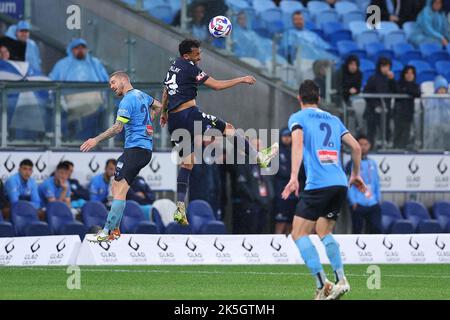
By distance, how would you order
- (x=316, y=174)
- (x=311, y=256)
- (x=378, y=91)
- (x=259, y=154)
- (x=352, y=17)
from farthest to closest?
(x=352, y=17) → (x=378, y=91) → (x=259, y=154) → (x=316, y=174) → (x=311, y=256)

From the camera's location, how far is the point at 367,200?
82.8ft

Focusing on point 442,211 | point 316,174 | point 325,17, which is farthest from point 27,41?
point 316,174

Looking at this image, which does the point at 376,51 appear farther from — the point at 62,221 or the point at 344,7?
the point at 62,221

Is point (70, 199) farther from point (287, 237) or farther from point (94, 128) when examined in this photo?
point (287, 237)

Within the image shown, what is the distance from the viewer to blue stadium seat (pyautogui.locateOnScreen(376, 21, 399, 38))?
3153cm

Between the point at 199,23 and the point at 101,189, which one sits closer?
the point at 101,189

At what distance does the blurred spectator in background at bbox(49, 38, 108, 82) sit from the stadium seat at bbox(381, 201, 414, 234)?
5.99 meters

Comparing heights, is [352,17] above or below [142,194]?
above

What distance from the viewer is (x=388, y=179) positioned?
86.9 ft

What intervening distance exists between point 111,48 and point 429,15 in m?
9.82

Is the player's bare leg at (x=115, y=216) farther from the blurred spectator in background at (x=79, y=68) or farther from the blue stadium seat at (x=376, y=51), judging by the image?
the blue stadium seat at (x=376, y=51)

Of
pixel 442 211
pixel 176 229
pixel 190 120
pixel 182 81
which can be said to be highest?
pixel 182 81

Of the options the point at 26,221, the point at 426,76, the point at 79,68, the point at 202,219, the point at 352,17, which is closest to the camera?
the point at 26,221

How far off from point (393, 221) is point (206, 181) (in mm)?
3823
